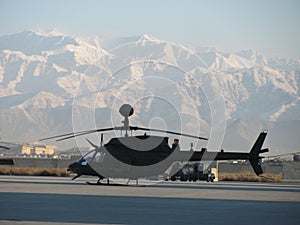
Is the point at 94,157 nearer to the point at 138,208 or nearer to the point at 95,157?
the point at 95,157

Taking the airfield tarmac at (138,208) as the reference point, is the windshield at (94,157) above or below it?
above

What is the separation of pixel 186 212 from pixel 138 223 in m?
4.08

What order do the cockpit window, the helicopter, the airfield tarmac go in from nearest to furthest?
the airfield tarmac → the helicopter → the cockpit window

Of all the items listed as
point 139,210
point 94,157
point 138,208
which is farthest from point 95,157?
point 139,210

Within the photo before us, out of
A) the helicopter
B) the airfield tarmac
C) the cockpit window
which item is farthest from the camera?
the cockpit window

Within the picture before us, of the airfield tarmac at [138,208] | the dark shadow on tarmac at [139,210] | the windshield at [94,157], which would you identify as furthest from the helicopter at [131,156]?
the dark shadow on tarmac at [139,210]

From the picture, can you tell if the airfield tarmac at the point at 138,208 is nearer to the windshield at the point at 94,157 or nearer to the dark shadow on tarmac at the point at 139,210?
the dark shadow on tarmac at the point at 139,210

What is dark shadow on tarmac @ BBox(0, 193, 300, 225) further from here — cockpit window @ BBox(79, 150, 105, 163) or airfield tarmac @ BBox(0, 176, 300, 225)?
cockpit window @ BBox(79, 150, 105, 163)

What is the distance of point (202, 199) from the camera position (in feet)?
111

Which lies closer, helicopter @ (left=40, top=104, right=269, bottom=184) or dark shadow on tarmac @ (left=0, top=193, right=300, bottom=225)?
dark shadow on tarmac @ (left=0, top=193, right=300, bottom=225)

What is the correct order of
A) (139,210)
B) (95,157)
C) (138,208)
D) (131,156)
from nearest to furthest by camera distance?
(139,210) → (138,208) → (131,156) → (95,157)

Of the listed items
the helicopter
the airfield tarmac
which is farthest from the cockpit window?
the airfield tarmac

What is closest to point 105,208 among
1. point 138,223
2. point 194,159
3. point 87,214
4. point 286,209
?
point 87,214

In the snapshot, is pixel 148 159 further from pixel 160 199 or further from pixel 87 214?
pixel 87 214
